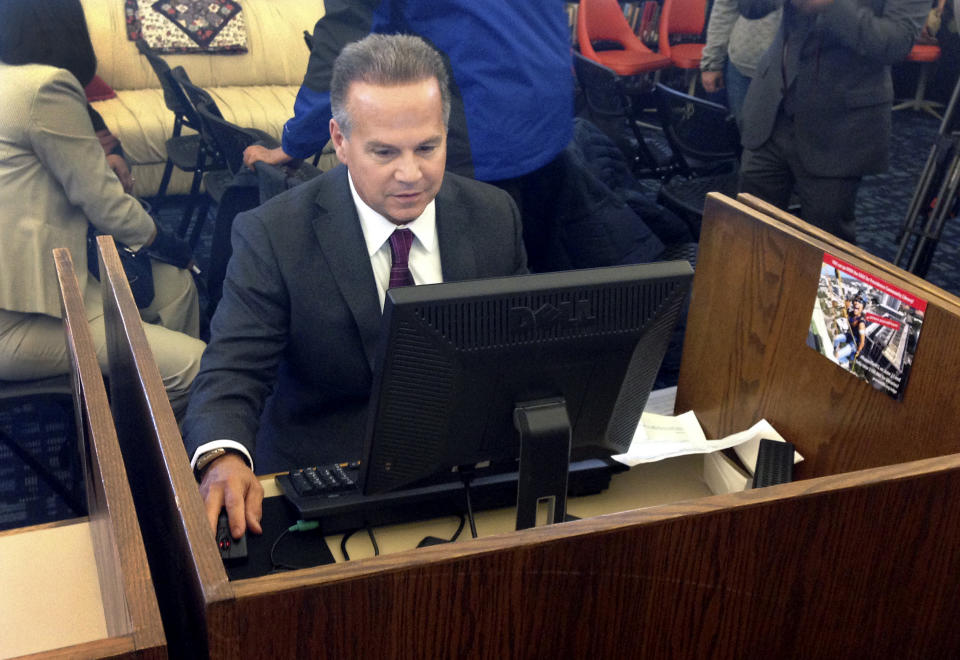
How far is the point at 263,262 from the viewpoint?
57.5 inches

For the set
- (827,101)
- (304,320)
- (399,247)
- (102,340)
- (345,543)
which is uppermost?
(827,101)

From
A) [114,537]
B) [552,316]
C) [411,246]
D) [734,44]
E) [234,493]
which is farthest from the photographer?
[734,44]

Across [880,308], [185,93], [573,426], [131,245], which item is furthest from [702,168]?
[573,426]

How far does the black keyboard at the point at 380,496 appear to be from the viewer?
1143mm

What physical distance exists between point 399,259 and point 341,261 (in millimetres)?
100

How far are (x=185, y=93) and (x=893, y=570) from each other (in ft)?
9.06

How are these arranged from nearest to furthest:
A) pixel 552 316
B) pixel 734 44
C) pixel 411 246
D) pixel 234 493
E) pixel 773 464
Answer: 1. pixel 552 316
2. pixel 234 493
3. pixel 773 464
4. pixel 411 246
5. pixel 734 44

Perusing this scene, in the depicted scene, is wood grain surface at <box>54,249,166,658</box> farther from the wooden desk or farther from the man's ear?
the man's ear

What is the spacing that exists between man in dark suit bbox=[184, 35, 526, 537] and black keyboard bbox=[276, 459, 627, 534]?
17 centimetres

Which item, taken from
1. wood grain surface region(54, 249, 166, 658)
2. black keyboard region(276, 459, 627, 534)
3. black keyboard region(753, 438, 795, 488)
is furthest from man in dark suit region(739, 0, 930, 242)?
wood grain surface region(54, 249, 166, 658)

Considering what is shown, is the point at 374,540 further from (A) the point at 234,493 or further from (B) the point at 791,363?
(B) the point at 791,363

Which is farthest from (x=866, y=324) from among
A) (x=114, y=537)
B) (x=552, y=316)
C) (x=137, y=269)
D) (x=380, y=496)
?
(x=137, y=269)

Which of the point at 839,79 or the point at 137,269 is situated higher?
the point at 839,79

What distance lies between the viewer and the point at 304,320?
149 centimetres
